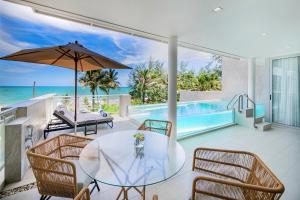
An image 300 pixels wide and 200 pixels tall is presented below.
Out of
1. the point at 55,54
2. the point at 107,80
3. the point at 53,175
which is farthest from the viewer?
the point at 107,80

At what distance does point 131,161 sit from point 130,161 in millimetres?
10

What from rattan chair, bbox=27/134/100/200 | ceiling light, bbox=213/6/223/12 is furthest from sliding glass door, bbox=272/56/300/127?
rattan chair, bbox=27/134/100/200

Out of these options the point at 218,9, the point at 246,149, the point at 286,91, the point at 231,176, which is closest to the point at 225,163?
the point at 231,176

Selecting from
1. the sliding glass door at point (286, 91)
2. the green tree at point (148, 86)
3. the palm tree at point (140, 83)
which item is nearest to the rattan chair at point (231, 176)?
the sliding glass door at point (286, 91)

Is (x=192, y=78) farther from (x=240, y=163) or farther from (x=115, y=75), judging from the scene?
(x=240, y=163)

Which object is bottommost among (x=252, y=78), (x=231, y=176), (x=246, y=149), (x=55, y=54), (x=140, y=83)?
(x=246, y=149)

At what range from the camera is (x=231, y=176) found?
182 centimetres

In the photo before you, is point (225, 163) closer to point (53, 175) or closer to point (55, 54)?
point (53, 175)

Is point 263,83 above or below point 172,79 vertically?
above

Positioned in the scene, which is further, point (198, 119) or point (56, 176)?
point (198, 119)

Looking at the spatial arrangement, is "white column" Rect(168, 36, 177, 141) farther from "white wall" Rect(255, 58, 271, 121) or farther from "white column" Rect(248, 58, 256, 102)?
"white wall" Rect(255, 58, 271, 121)

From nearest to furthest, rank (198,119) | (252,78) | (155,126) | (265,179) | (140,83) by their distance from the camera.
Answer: (265,179), (155,126), (198,119), (252,78), (140,83)

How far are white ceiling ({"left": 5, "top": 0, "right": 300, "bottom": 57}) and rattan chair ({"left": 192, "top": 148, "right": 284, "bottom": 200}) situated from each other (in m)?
2.14

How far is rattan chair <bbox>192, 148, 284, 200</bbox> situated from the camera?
1297 millimetres
